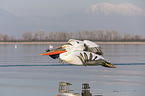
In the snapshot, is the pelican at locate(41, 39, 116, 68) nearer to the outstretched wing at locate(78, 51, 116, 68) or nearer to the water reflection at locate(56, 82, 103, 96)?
the outstretched wing at locate(78, 51, 116, 68)

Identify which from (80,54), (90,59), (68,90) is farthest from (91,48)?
(68,90)

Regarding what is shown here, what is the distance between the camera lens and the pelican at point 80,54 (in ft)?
66.7

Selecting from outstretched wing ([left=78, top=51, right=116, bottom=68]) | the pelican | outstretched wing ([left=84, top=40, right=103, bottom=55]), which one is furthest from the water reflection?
outstretched wing ([left=84, top=40, right=103, bottom=55])

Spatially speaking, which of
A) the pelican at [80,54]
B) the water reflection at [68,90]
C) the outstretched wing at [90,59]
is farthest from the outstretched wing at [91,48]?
the water reflection at [68,90]

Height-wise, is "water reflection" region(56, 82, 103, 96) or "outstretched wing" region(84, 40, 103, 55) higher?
"outstretched wing" region(84, 40, 103, 55)

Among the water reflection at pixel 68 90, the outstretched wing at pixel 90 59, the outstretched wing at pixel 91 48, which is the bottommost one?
the water reflection at pixel 68 90

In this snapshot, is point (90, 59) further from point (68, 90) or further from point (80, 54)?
point (68, 90)

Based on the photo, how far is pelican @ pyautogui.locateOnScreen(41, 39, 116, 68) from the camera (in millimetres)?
20328

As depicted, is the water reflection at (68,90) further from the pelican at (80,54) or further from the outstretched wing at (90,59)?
the outstretched wing at (90,59)

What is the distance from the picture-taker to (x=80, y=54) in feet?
67.1

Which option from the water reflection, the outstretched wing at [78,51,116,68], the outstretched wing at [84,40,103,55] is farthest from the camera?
the outstretched wing at [84,40,103,55]

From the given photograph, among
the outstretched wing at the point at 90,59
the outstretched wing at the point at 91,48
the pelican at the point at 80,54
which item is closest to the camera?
the pelican at the point at 80,54

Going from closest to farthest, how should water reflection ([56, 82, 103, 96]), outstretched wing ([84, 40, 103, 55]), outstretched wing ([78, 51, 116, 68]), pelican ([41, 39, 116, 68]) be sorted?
water reflection ([56, 82, 103, 96]), pelican ([41, 39, 116, 68]), outstretched wing ([78, 51, 116, 68]), outstretched wing ([84, 40, 103, 55])

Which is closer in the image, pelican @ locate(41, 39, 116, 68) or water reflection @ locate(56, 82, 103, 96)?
water reflection @ locate(56, 82, 103, 96)
